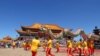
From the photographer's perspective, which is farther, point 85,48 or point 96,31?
point 96,31

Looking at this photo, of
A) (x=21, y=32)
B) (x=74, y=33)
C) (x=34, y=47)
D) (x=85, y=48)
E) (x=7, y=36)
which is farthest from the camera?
(x=7, y=36)

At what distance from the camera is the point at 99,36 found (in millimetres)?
48688

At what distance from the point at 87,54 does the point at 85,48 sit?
701mm

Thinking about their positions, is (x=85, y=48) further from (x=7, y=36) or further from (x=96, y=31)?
(x=7, y=36)

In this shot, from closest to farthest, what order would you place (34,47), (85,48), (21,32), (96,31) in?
(34,47) < (85,48) < (96,31) < (21,32)

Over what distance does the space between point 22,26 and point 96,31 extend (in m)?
41.2

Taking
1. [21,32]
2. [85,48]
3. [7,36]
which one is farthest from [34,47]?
[7,36]

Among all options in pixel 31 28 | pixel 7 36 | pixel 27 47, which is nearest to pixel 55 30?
pixel 31 28

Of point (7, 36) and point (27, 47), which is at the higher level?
point (7, 36)

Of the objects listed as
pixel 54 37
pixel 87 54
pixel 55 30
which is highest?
pixel 55 30

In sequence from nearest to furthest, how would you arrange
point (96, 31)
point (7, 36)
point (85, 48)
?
point (85, 48) < point (96, 31) < point (7, 36)

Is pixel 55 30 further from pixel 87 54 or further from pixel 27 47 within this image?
pixel 87 54

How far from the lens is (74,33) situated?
45844 mm

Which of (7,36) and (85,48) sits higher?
(7,36)
